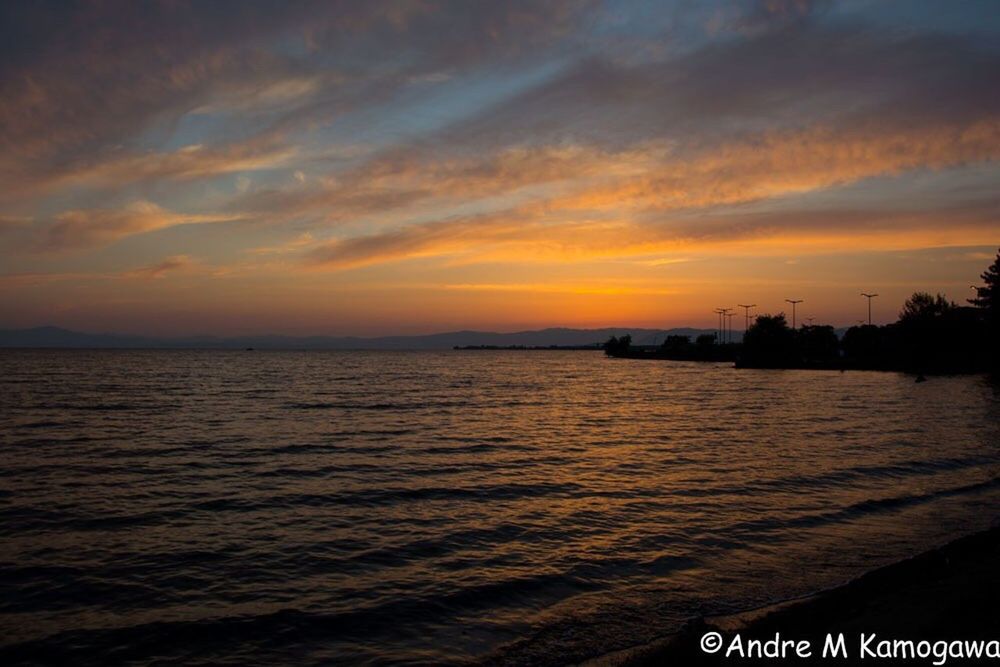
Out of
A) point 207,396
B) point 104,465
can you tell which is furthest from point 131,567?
point 207,396

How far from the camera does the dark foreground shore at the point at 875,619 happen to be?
8578mm

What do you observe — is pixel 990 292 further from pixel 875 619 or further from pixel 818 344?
pixel 875 619

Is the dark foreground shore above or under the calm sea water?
above

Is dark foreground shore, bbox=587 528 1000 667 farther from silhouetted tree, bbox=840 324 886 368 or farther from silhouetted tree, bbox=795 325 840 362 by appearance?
silhouetted tree, bbox=795 325 840 362

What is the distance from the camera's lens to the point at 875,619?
387 inches

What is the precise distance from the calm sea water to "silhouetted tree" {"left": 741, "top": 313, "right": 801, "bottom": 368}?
136 meters

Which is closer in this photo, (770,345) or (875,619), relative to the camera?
(875,619)

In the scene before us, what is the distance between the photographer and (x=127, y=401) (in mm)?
57719

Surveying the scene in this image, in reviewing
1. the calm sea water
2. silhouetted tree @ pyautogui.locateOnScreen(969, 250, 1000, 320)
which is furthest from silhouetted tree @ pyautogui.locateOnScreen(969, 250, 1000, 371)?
the calm sea water

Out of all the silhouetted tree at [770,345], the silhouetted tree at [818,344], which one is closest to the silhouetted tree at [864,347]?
the silhouetted tree at [818,344]

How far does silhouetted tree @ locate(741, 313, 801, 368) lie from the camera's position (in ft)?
557

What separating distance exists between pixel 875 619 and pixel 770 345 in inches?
6837

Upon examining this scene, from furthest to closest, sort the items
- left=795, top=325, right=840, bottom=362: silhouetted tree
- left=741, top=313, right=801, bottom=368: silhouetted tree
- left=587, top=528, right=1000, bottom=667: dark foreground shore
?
left=795, top=325, right=840, bottom=362: silhouetted tree
left=741, top=313, right=801, bottom=368: silhouetted tree
left=587, top=528, right=1000, bottom=667: dark foreground shore

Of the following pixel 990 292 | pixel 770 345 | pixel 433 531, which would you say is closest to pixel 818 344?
pixel 770 345
